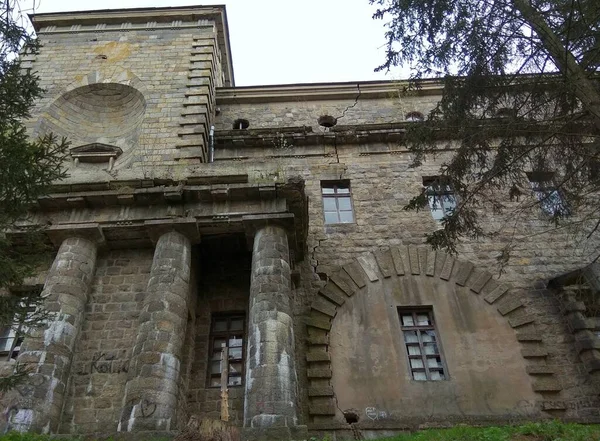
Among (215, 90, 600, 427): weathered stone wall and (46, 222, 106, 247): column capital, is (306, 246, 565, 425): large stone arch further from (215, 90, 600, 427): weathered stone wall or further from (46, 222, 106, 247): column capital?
(46, 222, 106, 247): column capital

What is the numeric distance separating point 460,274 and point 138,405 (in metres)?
8.39

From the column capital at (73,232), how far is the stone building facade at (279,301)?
3cm

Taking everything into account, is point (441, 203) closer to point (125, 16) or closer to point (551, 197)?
point (551, 197)

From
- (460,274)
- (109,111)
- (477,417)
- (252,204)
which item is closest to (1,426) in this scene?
(252,204)

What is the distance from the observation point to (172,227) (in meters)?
11.0

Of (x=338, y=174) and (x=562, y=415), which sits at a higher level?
(x=338, y=174)

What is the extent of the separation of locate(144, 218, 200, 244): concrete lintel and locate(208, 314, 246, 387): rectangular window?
2447mm

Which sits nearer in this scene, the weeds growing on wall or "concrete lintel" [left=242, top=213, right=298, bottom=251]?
the weeds growing on wall

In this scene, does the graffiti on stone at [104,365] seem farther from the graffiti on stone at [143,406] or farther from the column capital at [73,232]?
the column capital at [73,232]

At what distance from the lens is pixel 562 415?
11.1 metres

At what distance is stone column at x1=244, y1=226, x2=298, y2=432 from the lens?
27.6 feet

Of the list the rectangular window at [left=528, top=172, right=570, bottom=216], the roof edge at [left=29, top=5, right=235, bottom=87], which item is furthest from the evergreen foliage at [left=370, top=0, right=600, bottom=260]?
the roof edge at [left=29, top=5, right=235, bottom=87]

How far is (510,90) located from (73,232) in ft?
31.0

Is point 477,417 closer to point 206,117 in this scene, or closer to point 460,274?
point 460,274
